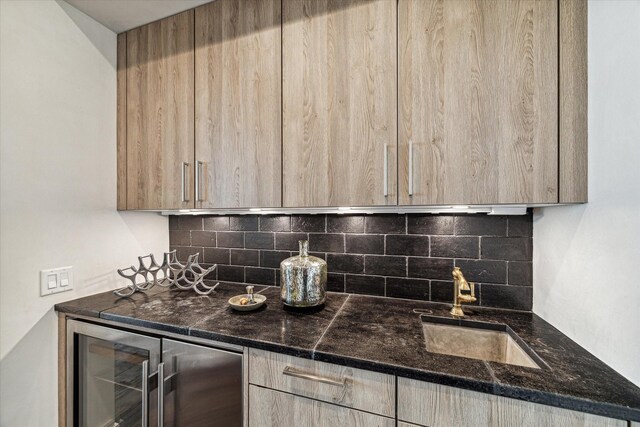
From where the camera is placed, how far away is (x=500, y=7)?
931mm

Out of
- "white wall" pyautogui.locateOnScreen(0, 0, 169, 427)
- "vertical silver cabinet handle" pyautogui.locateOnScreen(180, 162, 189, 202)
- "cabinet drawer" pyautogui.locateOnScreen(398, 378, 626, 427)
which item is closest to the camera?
"cabinet drawer" pyautogui.locateOnScreen(398, 378, 626, 427)

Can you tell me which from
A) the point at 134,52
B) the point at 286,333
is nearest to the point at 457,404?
the point at 286,333

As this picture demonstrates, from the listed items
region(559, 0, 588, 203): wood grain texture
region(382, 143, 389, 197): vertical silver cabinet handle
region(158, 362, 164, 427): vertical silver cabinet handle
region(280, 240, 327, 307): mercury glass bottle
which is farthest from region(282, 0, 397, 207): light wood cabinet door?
region(158, 362, 164, 427): vertical silver cabinet handle

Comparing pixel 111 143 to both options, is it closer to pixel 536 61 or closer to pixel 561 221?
pixel 536 61

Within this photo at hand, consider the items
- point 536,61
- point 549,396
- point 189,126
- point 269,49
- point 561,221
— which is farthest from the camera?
point 189,126

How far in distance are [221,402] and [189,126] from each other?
1.28 m

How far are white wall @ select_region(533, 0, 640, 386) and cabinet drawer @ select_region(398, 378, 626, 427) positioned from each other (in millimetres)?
216

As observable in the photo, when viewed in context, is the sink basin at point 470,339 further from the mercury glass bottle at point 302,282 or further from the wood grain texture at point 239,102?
the wood grain texture at point 239,102

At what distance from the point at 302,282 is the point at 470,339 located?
78 centimetres

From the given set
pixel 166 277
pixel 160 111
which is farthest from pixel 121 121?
pixel 166 277

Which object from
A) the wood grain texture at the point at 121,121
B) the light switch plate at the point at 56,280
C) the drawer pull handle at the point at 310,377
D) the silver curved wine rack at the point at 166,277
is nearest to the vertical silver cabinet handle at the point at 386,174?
the drawer pull handle at the point at 310,377

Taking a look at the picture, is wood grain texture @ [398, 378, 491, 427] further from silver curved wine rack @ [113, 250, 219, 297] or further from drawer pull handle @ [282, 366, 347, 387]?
silver curved wine rack @ [113, 250, 219, 297]

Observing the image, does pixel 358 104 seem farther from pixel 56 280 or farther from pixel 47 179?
pixel 56 280

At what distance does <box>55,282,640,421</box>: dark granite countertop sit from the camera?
2.27 ft
